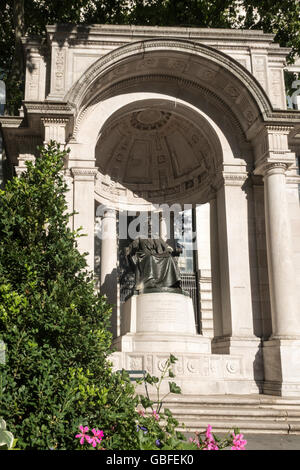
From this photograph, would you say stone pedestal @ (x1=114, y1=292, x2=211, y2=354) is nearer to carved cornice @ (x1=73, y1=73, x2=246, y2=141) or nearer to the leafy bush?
carved cornice @ (x1=73, y1=73, x2=246, y2=141)

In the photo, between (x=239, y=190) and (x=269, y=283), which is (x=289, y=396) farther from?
(x=239, y=190)

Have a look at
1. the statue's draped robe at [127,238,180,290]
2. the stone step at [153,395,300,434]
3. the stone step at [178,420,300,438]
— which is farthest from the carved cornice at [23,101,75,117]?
the stone step at [178,420,300,438]

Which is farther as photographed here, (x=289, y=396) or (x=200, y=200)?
(x=200, y=200)

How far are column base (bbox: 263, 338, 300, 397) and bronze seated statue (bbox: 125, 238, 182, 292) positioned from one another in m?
3.51

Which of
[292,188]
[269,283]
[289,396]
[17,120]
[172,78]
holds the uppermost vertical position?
[172,78]

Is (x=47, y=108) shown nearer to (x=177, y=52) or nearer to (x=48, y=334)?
(x=177, y=52)

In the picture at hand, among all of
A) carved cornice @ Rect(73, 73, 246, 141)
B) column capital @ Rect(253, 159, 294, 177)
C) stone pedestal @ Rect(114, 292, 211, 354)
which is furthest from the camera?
carved cornice @ Rect(73, 73, 246, 141)

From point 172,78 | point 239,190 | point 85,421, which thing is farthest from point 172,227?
point 85,421

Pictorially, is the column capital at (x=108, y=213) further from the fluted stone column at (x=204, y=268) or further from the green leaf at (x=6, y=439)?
the green leaf at (x=6, y=439)

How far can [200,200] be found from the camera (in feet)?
58.1

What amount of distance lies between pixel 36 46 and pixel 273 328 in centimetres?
1189

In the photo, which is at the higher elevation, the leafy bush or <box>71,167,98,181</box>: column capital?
<box>71,167,98,181</box>: column capital

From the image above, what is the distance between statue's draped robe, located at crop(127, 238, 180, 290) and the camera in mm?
14430

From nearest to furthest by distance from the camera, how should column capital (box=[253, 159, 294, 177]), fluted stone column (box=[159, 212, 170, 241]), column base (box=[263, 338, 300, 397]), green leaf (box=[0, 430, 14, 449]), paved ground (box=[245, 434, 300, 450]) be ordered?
1. green leaf (box=[0, 430, 14, 449])
2. paved ground (box=[245, 434, 300, 450])
3. column base (box=[263, 338, 300, 397])
4. column capital (box=[253, 159, 294, 177])
5. fluted stone column (box=[159, 212, 170, 241])
